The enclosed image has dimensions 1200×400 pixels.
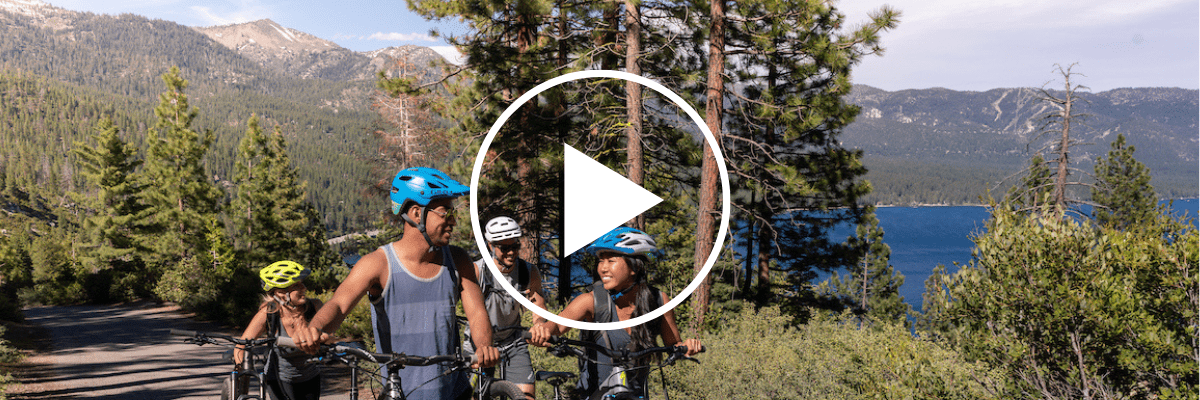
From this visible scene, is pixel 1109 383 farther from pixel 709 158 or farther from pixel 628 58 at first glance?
pixel 628 58

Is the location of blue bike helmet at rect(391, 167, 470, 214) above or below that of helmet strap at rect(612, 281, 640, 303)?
above

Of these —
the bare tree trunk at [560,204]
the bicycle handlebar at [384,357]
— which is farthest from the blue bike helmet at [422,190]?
the bare tree trunk at [560,204]

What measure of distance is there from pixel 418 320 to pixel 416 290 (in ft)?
0.53

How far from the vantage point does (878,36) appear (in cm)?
1355

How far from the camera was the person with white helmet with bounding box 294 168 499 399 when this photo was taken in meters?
2.94

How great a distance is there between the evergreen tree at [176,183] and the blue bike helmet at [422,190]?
4243 centimetres

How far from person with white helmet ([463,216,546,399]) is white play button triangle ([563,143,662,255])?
45 centimetres

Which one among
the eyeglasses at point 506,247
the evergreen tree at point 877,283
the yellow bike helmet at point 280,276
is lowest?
the evergreen tree at point 877,283

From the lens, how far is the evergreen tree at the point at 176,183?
38.8 meters

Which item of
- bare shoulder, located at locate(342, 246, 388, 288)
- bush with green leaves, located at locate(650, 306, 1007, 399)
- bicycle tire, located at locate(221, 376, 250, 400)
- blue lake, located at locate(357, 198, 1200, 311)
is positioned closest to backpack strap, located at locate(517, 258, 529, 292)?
bare shoulder, located at locate(342, 246, 388, 288)

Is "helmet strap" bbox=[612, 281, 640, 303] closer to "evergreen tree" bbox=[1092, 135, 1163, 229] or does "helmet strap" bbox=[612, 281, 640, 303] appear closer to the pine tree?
the pine tree

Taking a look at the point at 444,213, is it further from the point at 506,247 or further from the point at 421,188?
the point at 506,247

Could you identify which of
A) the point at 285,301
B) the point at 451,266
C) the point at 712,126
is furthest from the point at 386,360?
the point at 712,126

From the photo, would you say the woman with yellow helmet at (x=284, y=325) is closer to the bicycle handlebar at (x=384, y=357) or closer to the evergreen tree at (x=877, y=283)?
the bicycle handlebar at (x=384, y=357)
